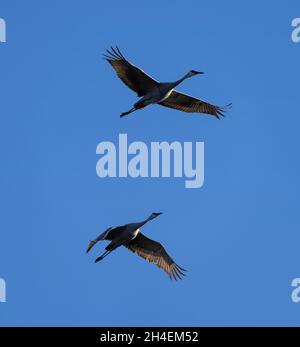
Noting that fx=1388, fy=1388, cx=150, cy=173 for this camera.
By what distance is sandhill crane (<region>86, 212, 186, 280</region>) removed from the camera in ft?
102

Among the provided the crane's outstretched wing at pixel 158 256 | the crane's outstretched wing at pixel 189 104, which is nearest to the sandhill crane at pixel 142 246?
the crane's outstretched wing at pixel 158 256

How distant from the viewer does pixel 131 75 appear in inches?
1254

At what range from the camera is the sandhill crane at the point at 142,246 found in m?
31.2

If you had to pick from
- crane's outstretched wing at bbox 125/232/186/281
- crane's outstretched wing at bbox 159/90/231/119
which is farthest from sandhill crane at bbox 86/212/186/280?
crane's outstretched wing at bbox 159/90/231/119

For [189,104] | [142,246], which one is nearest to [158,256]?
[142,246]

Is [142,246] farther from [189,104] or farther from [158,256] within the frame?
[189,104]

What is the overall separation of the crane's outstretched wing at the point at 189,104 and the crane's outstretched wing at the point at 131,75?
2.79 ft

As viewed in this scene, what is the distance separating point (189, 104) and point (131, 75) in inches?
74.8

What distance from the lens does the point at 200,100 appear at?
108 feet

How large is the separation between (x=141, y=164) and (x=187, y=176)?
1.51 metres

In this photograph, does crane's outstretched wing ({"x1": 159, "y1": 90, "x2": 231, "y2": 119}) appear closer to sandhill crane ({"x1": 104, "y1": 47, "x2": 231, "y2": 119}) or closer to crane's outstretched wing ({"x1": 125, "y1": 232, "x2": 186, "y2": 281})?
sandhill crane ({"x1": 104, "y1": 47, "x2": 231, "y2": 119})

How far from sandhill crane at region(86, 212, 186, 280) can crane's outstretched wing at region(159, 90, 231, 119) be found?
9.90ft
